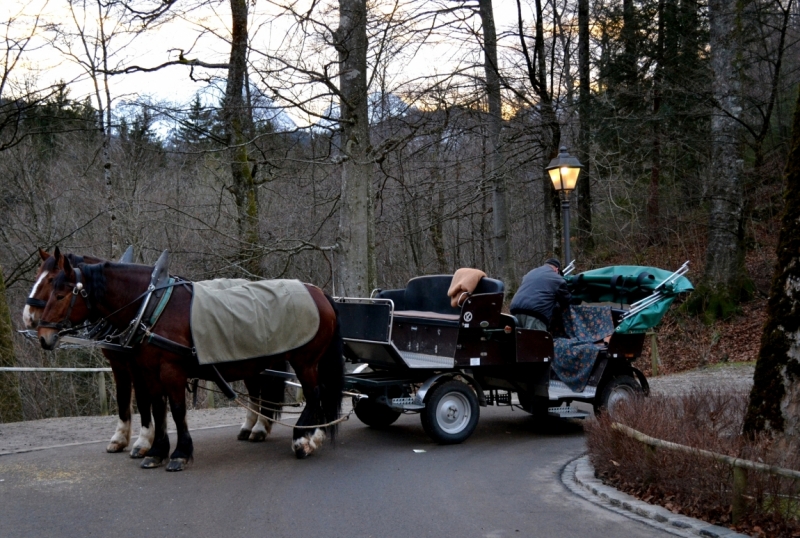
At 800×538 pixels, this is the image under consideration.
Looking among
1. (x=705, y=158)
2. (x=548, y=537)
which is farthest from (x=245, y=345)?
(x=705, y=158)

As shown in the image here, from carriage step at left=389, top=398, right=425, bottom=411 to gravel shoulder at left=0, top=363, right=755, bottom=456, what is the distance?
9.99ft

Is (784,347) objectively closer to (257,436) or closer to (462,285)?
(462,285)

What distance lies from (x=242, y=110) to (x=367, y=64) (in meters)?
2.63

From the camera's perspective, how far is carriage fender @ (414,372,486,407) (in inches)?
345

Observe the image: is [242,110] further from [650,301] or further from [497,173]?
[650,301]

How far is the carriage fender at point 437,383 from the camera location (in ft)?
28.7

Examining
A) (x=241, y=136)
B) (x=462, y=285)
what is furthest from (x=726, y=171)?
(x=462, y=285)

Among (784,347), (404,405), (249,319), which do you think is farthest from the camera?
(404,405)

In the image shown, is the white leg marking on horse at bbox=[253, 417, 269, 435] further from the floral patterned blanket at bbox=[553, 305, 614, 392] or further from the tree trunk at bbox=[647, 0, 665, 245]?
the tree trunk at bbox=[647, 0, 665, 245]

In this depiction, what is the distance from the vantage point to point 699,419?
7281 millimetres

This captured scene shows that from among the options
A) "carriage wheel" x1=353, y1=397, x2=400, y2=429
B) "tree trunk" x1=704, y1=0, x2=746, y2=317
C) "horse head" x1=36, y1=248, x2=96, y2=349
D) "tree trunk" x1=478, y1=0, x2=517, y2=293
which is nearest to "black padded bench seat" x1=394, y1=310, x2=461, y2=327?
"carriage wheel" x1=353, y1=397, x2=400, y2=429

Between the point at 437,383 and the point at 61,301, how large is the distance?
420cm

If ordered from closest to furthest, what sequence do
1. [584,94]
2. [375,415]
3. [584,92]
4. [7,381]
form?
[375,415] < [7,381] < [584,94] < [584,92]

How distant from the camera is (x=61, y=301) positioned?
734 cm
